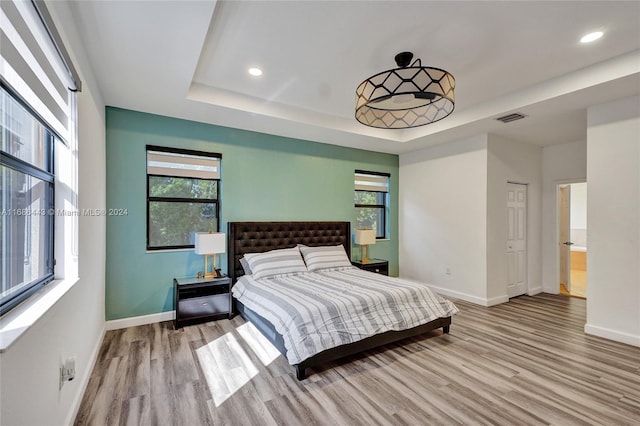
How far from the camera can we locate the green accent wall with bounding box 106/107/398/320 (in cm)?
353

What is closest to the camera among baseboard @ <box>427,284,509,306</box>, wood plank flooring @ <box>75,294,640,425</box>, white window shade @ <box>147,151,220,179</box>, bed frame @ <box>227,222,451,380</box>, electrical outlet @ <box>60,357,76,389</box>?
electrical outlet @ <box>60,357,76,389</box>

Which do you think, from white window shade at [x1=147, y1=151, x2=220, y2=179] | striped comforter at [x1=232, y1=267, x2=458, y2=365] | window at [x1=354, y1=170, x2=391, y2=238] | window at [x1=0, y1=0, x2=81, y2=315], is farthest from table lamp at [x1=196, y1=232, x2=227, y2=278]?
window at [x1=354, y1=170, x2=391, y2=238]

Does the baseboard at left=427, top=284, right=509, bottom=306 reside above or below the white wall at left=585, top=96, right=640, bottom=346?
below

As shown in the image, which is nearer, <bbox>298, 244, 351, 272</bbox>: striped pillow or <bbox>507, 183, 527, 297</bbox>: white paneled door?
<bbox>298, 244, 351, 272</bbox>: striped pillow

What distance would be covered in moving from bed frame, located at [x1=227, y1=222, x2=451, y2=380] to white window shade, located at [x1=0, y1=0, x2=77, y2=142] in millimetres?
2310

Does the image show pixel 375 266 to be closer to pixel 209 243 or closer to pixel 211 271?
pixel 211 271

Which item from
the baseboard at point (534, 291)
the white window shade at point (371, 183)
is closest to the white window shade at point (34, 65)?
the white window shade at point (371, 183)

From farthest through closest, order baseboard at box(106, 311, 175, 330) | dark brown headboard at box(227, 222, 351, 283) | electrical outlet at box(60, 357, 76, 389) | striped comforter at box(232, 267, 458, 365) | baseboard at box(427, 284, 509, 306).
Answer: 1. baseboard at box(427, 284, 509, 306)
2. dark brown headboard at box(227, 222, 351, 283)
3. baseboard at box(106, 311, 175, 330)
4. striped comforter at box(232, 267, 458, 365)
5. electrical outlet at box(60, 357, 76, 389)

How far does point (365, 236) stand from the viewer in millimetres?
5074

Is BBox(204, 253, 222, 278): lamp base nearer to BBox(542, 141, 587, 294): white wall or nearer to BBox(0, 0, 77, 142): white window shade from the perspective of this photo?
BBox(0, 0, 77, 142): white window shade

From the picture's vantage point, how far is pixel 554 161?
533 cm

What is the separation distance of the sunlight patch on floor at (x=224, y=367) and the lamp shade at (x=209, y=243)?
3.39 ft

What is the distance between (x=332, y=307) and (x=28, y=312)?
2.02 meters

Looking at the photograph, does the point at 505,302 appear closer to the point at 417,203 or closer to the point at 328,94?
the point at 417,203
